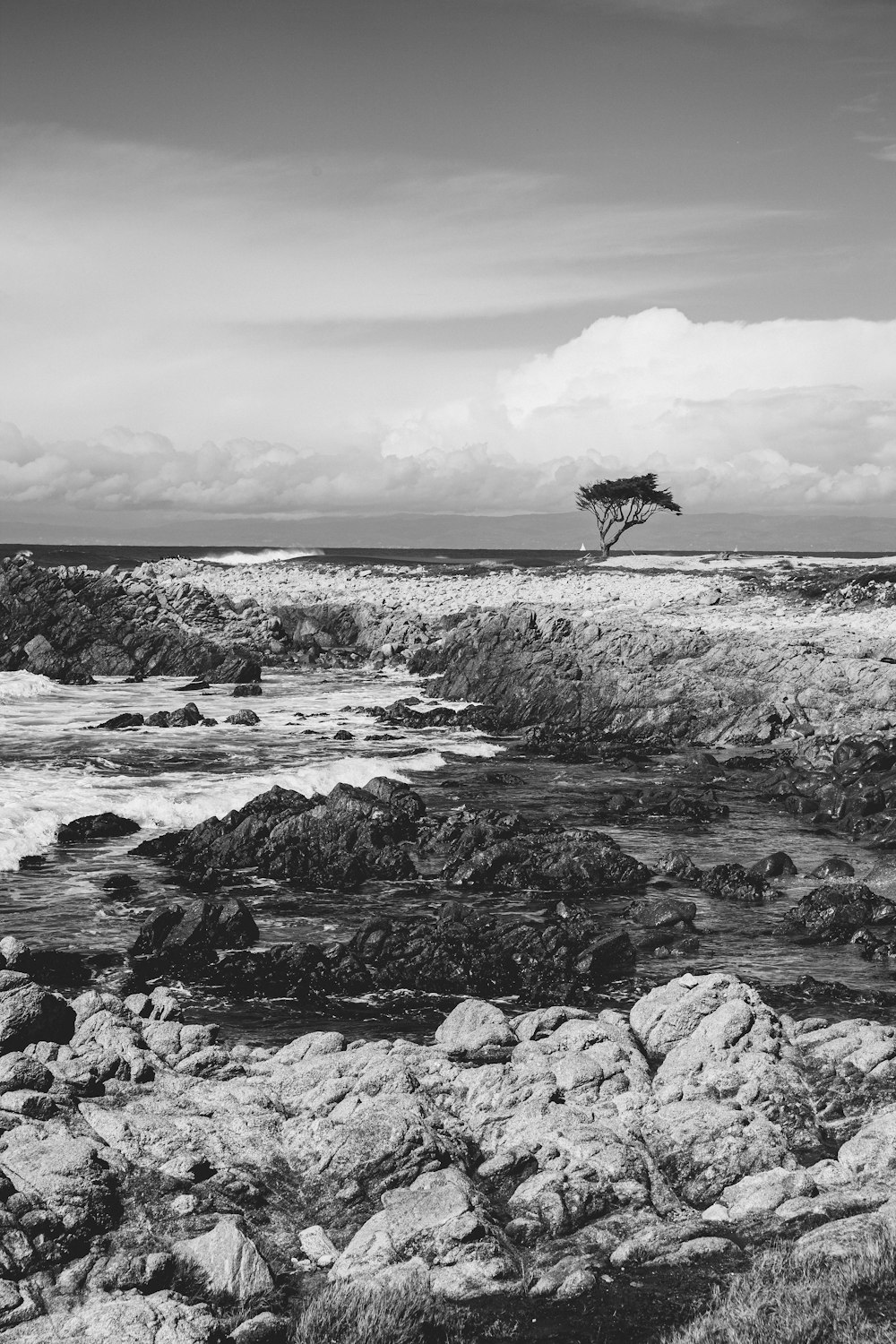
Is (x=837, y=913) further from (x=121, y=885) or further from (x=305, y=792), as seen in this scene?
(x=305, y=792)

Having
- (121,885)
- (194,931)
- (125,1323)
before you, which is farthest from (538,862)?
(125,1323)

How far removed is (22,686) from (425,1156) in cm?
4545

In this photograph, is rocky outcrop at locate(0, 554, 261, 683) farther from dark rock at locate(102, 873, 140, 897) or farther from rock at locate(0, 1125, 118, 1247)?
rock at locate(0, 1125, 118, 1247)

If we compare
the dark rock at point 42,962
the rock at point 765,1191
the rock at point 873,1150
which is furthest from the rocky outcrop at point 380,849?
the rock at point 765,1191

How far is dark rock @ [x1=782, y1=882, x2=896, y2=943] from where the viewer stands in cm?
2144

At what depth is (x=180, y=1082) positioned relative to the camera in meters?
14.0

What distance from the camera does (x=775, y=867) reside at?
1015 inches

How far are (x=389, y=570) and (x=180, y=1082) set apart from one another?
84.1 m

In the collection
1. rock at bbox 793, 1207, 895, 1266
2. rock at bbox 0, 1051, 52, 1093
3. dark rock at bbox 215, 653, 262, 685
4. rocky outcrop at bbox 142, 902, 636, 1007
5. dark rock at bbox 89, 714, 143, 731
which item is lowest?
rocky outcrop at bbox 142, 902, 636, 1007

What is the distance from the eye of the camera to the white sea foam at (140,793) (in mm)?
28219

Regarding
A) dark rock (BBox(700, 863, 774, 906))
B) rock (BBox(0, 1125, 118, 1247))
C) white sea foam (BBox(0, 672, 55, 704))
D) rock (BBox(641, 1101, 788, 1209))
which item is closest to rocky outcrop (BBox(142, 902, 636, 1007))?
dark rock (BBox(700, 863, 774, 906))

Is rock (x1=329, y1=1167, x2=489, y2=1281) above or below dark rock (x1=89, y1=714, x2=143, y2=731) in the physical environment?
below

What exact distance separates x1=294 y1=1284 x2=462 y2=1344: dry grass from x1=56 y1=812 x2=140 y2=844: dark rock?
19972 millimetres

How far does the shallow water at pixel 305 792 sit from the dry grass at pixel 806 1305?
7.97 metres
